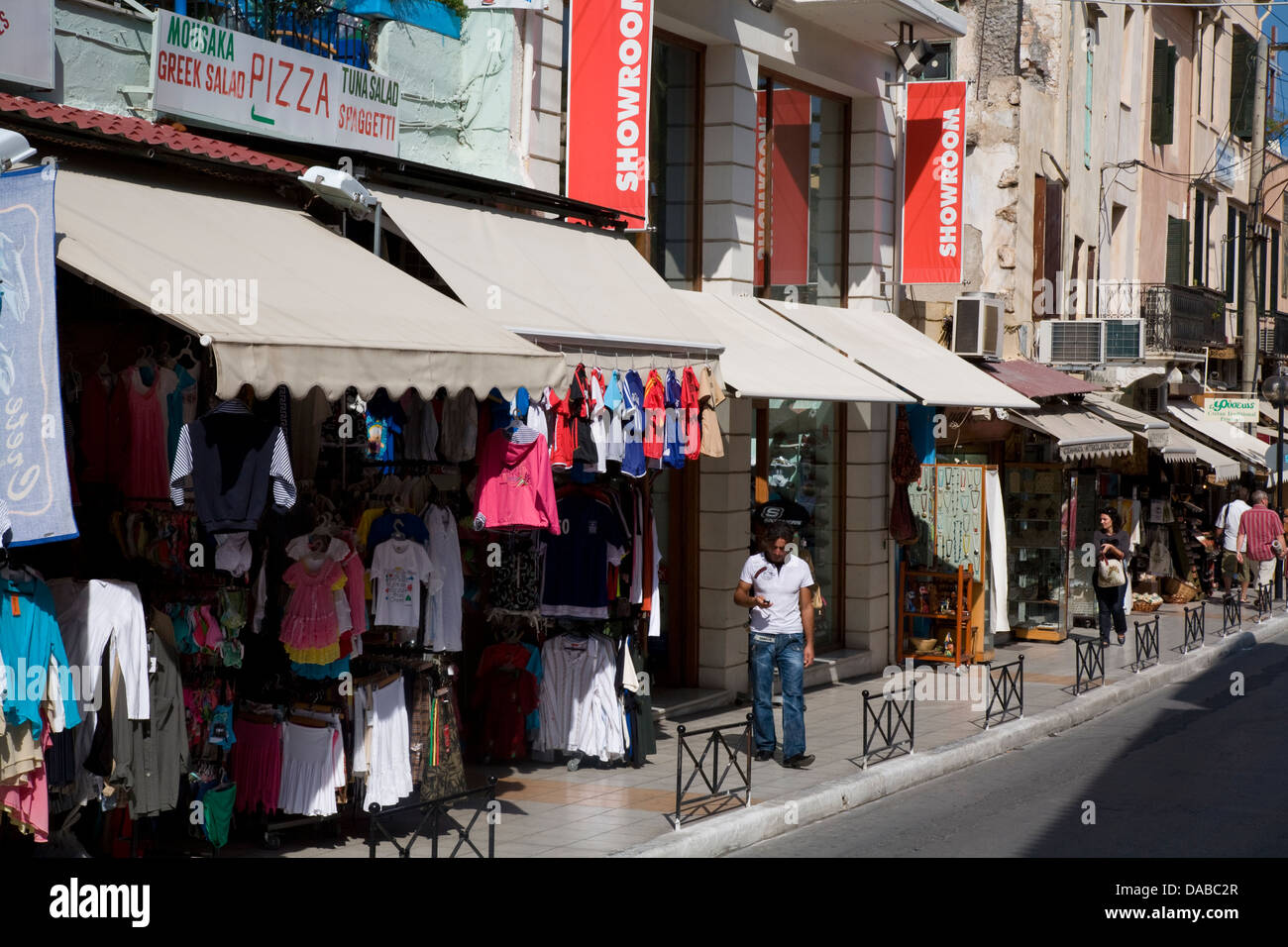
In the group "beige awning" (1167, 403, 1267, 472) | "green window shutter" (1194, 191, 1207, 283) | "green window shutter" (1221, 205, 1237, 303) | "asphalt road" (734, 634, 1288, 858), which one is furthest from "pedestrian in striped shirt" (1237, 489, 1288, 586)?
"green window shutter" (1221, 205, 1237, 303)

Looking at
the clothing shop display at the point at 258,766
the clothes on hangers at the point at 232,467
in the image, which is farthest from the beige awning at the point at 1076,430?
the clothes on hangers at the point at 232,467

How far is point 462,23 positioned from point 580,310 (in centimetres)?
289

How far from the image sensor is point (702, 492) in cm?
1455

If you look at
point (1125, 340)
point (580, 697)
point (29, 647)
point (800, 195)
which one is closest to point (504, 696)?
point (580, 697)

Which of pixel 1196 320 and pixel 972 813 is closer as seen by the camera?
pixel 972 813

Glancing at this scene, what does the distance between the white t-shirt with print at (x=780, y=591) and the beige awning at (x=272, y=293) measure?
11.5 feet

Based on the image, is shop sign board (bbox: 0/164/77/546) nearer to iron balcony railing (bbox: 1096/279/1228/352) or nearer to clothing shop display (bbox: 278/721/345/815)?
clothing shop display (bbox: 278/721/345/815)

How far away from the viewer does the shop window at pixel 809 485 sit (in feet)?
51.5

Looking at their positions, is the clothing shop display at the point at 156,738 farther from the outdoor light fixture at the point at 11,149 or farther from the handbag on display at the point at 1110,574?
the handbag on display at the point at 1110,574

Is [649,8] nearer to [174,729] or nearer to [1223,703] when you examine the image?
[174,729]

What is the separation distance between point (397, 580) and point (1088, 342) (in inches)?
647

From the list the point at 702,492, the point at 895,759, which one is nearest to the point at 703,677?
the point at 702,492

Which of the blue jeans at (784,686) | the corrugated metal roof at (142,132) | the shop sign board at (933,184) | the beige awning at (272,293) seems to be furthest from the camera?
the shop sign board at (933,184)

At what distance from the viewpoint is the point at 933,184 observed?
706 inches
